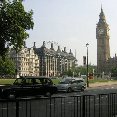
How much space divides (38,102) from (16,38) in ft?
114

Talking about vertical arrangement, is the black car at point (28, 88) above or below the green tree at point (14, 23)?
below

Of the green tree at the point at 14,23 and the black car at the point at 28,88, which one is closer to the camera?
the black car at the point at 28,88

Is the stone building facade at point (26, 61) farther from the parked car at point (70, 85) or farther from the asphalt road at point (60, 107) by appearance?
the asphalt road at point (60, 107)

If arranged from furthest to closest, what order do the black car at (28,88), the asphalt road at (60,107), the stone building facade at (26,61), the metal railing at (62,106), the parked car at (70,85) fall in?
the stone building facade at (26,61), the parked car at (70,85), the black car at (28,88), the asphalt road at (60,107), the metal railing at (62,106)

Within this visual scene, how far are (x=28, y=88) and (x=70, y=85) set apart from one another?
14767mm

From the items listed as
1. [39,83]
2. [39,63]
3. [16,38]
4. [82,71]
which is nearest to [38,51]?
[39,63]

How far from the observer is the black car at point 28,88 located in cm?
2686

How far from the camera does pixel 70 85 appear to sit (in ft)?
141

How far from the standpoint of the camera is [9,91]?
26.9 m

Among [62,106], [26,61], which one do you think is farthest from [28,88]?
[26,61]

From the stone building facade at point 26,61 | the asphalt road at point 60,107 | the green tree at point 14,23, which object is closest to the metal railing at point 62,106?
the asphalt road at point 60,107

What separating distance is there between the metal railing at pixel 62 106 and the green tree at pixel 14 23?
30773mm

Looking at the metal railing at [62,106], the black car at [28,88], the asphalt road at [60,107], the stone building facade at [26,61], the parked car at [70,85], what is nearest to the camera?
the metal railing at [62,106]

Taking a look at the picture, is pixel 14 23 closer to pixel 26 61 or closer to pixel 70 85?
pixel 70 85
